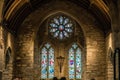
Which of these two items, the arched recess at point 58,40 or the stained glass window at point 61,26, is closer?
the arched recess at point 58,40

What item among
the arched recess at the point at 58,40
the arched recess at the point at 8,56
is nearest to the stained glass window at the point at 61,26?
the arched recess at the point at 58,40

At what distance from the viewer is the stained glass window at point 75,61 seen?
23531mm

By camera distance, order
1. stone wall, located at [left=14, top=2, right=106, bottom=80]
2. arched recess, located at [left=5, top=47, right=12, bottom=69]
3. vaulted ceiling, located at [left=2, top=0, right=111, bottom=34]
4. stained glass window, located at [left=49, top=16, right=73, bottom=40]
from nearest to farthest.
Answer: vaulted ceiling, located at [left=2, top=0, right=111, bottom=34] < arched recess, located at [left=5, top=47, right=12, bottom=69] < stone wall, located at [left=14, top=2, right=106, bottom=80] < stained glass window, located at [left=49, top=16, right=73, bottom=40]

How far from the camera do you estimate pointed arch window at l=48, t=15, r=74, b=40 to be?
78.3 ft

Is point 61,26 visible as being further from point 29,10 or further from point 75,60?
point 29,10

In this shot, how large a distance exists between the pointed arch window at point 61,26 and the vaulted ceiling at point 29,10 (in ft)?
5.08

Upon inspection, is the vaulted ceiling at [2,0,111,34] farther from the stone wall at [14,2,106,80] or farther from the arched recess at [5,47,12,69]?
the arched recess at [5,47,12,69]

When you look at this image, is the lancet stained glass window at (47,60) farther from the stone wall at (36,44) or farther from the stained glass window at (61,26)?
the stained glass window at (61,26)

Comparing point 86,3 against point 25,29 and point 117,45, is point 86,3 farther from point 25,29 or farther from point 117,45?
point 117,45

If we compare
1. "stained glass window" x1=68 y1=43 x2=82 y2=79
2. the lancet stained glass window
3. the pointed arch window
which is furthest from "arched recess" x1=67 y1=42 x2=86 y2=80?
the lancet stained glass window

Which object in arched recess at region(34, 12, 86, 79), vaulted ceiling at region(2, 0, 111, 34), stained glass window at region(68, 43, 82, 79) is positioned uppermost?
vaulted ceiling at region(2, 0, 111, 34)

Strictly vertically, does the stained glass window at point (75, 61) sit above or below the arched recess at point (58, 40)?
below

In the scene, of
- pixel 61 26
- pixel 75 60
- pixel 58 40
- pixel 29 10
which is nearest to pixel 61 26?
pixel 61 26

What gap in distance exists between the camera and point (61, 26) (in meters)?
24.1
